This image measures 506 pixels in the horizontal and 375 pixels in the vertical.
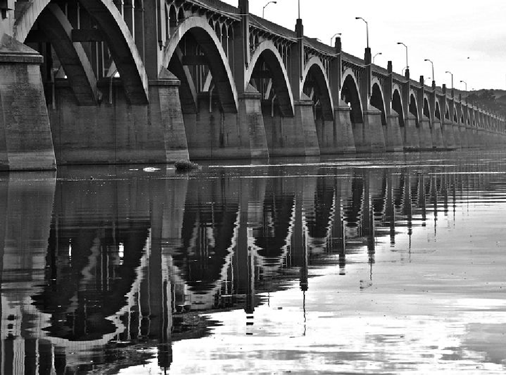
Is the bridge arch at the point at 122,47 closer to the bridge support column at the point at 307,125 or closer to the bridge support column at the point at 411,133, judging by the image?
the bridge support column at the point at 307,125

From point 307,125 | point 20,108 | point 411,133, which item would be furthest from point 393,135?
point 20,108

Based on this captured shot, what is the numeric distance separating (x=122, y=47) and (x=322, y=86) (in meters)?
58.9

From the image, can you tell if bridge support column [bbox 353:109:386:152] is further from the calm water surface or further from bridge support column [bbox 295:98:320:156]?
the calm water surface

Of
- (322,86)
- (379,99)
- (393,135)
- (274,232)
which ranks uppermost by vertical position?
(379,99)

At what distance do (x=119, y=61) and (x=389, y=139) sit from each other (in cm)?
9006

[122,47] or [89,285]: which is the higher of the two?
[122,47]

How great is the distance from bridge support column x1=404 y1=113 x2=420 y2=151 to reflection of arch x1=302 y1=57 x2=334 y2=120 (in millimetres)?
50646

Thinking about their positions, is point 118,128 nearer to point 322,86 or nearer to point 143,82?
point 143,82

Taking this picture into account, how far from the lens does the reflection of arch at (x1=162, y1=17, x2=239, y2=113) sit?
2557 inches

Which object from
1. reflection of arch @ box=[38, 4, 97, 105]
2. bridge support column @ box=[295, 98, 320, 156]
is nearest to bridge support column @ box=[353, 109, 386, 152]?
bridge support column @ box=[295, 98, 320, 156]

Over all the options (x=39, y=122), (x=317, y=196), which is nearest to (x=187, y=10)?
(x=39, y=122)

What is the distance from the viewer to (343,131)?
11719cm

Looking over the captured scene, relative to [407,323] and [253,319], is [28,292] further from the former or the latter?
[407,323]

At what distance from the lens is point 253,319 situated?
8.18m
